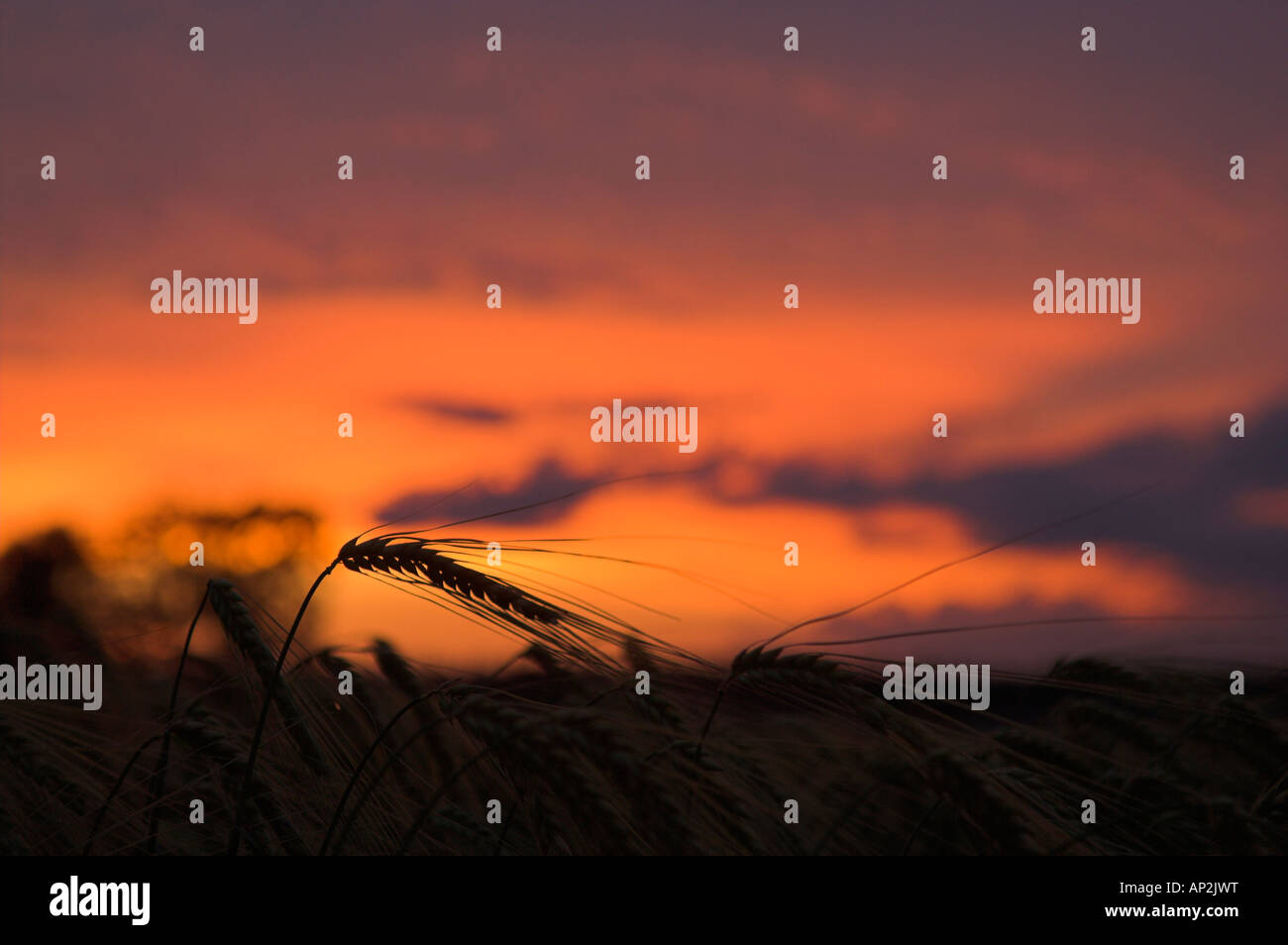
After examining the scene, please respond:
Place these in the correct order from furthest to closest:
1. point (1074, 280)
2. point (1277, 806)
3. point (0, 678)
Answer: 1. point (1074, 280)
2. point (0, 678)
3. point (1277, 806)

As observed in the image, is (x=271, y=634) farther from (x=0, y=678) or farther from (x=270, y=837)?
(x=0, y=678)

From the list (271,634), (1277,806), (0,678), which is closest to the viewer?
(271,634)

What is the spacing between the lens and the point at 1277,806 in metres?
2.76

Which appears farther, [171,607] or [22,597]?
[22,597]

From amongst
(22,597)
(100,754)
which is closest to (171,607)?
(22,597)

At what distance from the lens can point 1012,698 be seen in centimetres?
234

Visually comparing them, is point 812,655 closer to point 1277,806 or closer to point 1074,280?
point 1277,806
